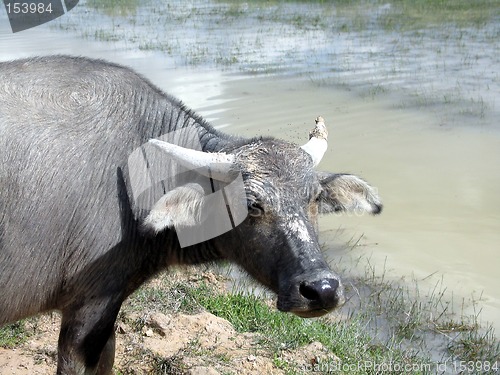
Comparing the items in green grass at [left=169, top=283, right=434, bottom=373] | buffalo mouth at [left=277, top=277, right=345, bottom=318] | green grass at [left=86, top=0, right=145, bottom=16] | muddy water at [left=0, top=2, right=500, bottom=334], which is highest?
buffalo mouth at [left=277, top=277, right=345, bottom=318]

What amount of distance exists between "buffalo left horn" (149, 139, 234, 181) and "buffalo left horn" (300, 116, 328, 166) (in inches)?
18.3

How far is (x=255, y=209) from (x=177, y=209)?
0.43 metres

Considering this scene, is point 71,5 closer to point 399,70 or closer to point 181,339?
point 399,70

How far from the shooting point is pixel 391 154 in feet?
33.0

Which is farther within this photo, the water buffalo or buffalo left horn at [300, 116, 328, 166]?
buffalo left horn at [300, 116, 328, 166]

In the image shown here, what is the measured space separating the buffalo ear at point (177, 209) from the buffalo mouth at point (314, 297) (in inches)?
28.2

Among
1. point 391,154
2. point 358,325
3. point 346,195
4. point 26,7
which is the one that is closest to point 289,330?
point 358,325

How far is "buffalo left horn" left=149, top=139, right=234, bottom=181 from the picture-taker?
3.75 meters

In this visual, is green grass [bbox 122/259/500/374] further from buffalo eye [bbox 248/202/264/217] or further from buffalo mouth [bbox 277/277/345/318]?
buffalo eye [bbox 248/202/264/217]

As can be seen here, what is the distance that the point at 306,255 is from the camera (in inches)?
136

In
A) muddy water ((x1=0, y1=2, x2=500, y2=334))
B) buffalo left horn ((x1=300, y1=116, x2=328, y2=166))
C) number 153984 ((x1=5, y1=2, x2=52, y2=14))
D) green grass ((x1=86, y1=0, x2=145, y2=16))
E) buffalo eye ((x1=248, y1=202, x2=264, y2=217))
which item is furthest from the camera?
green grass ((x1=86, y1=0, x2=145, y2=16))

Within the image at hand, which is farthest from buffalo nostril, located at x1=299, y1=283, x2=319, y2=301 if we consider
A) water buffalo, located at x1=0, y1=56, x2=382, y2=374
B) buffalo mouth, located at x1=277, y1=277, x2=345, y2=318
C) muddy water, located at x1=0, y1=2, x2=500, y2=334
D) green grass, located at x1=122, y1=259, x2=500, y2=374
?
muddy water, located at x1=0, y1=2, x2=500, y2=334

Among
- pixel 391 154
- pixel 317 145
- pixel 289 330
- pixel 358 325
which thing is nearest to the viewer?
pixel 317 145

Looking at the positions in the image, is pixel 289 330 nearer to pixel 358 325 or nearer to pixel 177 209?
pixel 358 325
